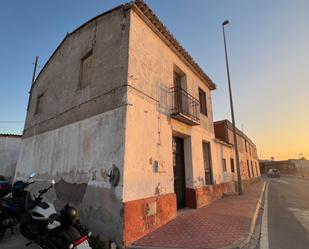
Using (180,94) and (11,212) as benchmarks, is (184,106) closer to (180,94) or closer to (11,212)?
(180,94)

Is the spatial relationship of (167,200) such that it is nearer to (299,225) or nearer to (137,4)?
(299,225)

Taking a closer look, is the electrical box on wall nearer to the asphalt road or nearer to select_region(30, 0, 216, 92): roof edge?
the asphalt road

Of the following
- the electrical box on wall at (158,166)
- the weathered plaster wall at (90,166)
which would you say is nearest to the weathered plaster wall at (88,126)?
the weathered plaster wall at (90,166)

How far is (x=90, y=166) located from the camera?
19.5ft

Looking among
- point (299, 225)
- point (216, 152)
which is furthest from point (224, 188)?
point (299, 225)

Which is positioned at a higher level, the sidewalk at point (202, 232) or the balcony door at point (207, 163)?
the balcony door at point (207, 163)

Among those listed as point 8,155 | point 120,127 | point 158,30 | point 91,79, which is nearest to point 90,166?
point 120,127

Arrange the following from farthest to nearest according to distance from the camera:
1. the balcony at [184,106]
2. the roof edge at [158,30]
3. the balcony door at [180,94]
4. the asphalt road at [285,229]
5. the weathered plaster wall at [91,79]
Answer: the balcony door at [180,94] < the balcony at [184,106] < the roof edge at [158,30] < the weathered plaster wall at [91,79] < the asphalt road at [285,229]

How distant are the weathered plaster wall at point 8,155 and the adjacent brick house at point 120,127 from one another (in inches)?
282

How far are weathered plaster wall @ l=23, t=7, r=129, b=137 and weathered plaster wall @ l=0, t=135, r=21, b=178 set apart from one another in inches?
297

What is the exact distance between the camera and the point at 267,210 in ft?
28.5

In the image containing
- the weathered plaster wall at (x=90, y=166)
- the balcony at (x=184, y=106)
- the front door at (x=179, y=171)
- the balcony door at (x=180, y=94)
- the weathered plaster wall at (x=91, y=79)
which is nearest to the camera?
the weathered plaster wall at (x=90, y=166)

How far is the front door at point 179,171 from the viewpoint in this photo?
8.27 meters

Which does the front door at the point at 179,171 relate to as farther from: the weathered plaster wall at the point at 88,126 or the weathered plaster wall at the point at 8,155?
the weathered plaster wall at the point at 8,155
